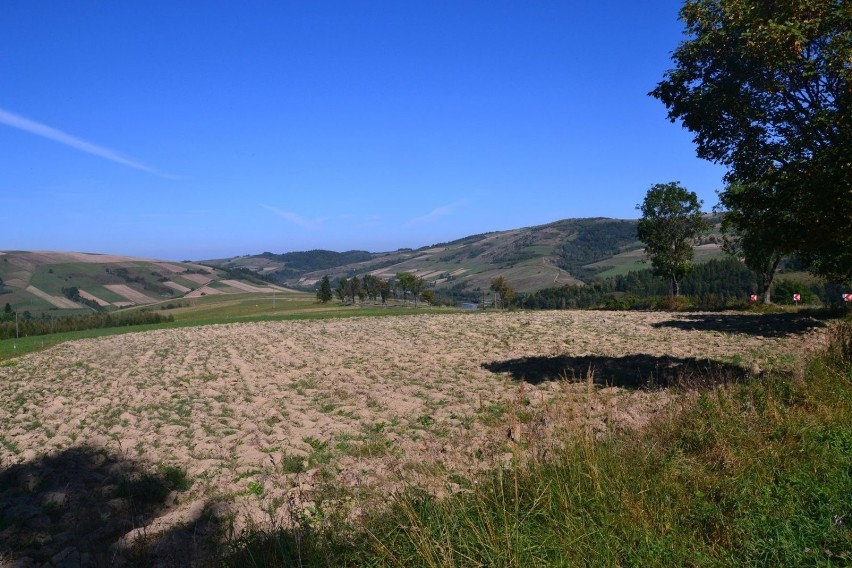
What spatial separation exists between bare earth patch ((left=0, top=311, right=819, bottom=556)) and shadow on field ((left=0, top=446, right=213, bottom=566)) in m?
0.37

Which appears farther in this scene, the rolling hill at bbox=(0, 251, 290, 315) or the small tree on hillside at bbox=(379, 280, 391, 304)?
the rolling hill at bbox=(0, 251, 290, 315)

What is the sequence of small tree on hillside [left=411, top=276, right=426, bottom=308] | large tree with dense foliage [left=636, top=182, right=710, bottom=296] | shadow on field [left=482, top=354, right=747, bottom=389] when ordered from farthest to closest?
small tree on hillside [left=411, top=276, right=426, bottom=308] → large tree with dense foliage [left=636, top=182, right=710, bottom=296] → shadow on field [left=482, top=354, right=747, bottom=389]

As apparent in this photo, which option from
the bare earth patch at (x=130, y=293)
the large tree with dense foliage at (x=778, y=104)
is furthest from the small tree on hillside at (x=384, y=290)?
the large tree with dense foliage at (x=778, y=104)

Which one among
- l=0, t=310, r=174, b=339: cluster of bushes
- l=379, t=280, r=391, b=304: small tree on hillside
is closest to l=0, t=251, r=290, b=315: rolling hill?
l=0, t=310, r=174, b=339: cluster of bushes

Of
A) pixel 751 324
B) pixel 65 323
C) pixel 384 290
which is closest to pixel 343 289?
pixel 384 290

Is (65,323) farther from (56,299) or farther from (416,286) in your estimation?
(56,299)

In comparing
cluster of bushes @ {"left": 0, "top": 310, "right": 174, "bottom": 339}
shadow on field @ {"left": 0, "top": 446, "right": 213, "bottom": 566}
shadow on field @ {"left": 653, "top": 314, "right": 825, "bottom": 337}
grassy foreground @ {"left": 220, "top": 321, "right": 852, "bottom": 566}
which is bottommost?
cluster of bushes @ {"left": 0, "top": 310, "right": 174, "bottom": 339}

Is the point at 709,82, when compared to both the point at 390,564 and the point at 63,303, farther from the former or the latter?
the point at 63,303

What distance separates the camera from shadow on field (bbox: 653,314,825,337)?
76.4 feet

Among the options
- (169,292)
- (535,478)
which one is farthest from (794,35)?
(169,292)

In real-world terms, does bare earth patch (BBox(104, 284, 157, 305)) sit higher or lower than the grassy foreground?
lower

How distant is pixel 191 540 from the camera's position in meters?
6.93

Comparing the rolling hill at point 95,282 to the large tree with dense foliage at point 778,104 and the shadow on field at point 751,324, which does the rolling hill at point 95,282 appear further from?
the large tree with dense foliage at point 778,104

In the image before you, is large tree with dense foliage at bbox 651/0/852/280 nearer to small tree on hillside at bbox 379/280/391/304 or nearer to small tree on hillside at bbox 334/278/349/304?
small tree on hillside at bbox 379/280/391/304
